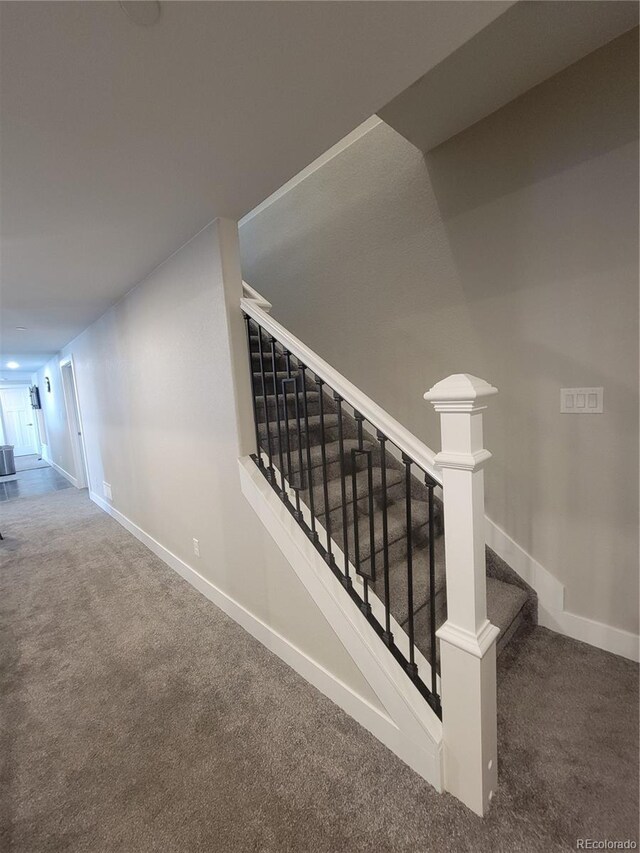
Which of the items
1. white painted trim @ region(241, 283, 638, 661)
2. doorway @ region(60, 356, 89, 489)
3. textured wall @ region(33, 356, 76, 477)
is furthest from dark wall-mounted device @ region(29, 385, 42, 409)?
white painted trim @ region(241, 283, 638, 661)

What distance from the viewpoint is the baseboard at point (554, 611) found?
1637 mm

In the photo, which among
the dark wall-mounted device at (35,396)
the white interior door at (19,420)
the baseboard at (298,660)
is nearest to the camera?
the baseboard at (298,660)

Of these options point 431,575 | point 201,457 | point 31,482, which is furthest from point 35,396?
point 431,575

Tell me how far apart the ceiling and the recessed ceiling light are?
0.02 meters

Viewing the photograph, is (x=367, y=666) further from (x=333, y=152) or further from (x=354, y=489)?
(x=333, y=152)

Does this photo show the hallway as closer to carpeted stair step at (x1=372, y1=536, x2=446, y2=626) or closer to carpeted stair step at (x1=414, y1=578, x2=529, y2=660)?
carpeted stair step at (x1=372, y1=536, x2=446, y2=626)

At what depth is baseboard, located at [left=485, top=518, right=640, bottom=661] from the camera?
1.64 metres

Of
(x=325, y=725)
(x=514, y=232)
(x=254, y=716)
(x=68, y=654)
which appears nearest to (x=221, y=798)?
(x=254, y=716)

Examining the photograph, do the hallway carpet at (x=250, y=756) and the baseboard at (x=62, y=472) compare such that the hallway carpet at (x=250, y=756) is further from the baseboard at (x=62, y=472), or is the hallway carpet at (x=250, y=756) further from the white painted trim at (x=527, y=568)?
the baseboard at (x=62, y=472)

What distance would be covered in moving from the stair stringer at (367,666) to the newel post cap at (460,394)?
851mm

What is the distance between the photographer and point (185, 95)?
1031mm

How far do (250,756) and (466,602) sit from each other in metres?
0.99

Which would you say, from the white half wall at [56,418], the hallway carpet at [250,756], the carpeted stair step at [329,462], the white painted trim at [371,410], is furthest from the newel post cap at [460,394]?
the white half wall at [56,418]

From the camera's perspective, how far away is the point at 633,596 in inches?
63.0
